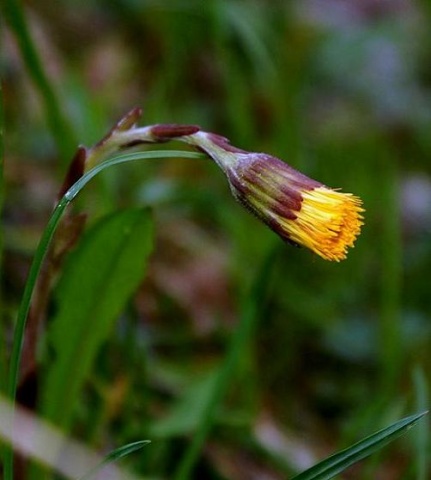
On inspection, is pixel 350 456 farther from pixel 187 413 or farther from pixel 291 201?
pixel 187 413

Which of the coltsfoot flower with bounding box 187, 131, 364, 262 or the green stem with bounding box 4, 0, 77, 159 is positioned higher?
the green stem with bounding box 4, 0, 77, 159

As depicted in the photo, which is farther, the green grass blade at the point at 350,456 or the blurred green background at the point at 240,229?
the blurred green background at the point at 240,229

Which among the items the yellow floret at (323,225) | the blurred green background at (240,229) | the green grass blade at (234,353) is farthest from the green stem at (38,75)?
the yellow floret at (323,225)

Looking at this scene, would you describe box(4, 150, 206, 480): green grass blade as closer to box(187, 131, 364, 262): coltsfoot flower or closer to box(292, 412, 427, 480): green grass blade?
box(187, 131, 364, 262): coltsfoot flower

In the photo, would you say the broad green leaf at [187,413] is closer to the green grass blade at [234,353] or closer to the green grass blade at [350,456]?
the green grass blade at [234,353]

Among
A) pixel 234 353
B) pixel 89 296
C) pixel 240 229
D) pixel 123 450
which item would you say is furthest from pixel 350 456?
pixel 240 229

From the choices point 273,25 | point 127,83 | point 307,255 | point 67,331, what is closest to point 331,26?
point 273,25

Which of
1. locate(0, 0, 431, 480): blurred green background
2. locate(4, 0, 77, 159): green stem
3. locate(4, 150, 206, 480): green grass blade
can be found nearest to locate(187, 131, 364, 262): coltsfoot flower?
locate(4, 150, 206, 480): green grass blade
